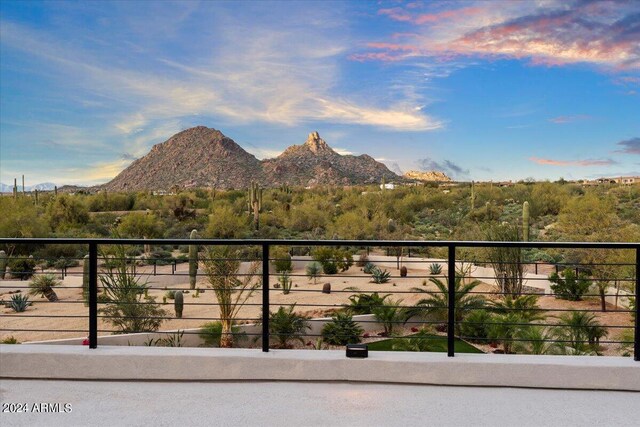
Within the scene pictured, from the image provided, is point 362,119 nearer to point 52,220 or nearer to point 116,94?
point 116,94

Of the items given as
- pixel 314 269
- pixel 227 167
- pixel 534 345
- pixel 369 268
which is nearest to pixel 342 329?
pixel 534 345

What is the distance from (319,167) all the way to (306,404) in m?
49.5

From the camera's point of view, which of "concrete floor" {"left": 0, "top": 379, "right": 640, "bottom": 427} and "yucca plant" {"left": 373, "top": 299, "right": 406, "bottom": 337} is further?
"yucca plant" {"left": 373, "top": 299, "right": 406, "bottom": 337}

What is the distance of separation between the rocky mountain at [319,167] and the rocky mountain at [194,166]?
6.39ft

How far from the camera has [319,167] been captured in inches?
2073

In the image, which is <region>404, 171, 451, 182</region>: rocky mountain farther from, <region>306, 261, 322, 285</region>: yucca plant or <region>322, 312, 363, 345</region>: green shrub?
<region>322, 312, 363, 345</region>: green shrub

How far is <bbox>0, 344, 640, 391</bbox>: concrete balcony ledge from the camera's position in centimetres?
376

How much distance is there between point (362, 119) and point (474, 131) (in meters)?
8.71

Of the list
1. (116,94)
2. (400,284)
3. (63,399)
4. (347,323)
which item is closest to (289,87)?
(116,94)

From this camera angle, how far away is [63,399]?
3.61 m

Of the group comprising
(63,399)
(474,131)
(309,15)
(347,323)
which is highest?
(309,15)

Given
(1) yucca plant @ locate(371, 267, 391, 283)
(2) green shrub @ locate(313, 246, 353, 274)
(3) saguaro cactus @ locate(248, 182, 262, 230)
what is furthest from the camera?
(3) saguaro cactus @ locate(248, 182, 262, 230)

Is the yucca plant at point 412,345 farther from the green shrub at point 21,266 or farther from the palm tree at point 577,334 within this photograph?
the green shrub at point 21,266

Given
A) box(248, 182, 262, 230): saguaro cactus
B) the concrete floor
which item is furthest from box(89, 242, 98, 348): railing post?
box(248, 182, 262, 230): saguaro cactus
